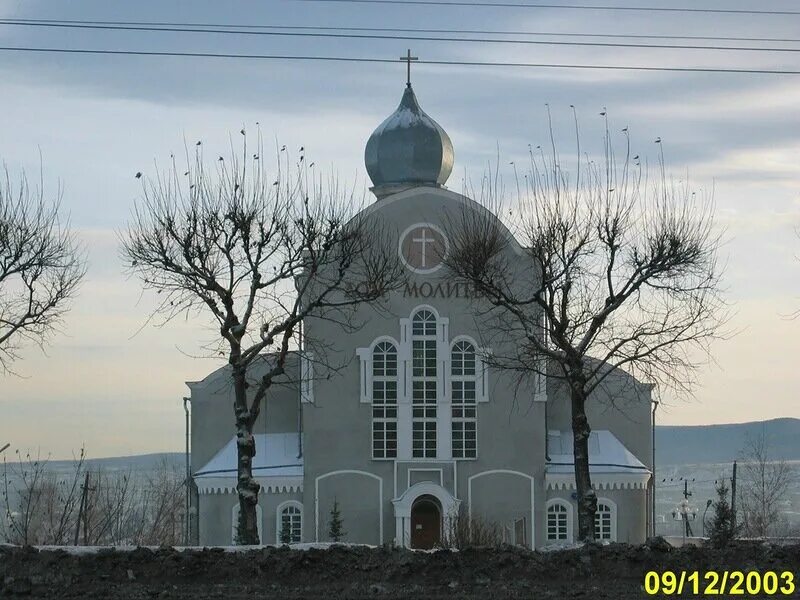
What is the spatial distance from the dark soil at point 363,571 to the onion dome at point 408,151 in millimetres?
22208

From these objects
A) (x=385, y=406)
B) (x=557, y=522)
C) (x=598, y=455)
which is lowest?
(x=557, y=522)

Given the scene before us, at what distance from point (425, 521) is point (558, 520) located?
3302 mm

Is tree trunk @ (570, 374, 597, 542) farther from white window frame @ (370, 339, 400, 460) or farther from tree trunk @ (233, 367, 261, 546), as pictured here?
white window frame @ (370, 339, 400, 460)

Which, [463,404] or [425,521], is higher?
[463,404]

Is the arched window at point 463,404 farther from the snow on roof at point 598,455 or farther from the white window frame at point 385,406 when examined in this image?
the snow on roof at point 598,455

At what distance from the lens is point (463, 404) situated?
118 feet

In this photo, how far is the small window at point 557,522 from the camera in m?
36.1

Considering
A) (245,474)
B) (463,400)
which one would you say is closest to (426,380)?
(463,400)

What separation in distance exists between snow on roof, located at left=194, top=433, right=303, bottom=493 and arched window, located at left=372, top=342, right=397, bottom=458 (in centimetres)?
215

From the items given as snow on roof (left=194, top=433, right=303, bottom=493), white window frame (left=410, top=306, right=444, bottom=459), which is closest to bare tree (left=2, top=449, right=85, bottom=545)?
snow on roof (left=194, top=433, right=303, bottom=493)

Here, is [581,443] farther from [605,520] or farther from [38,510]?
[38,510]

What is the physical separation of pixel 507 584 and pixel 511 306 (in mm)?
9820

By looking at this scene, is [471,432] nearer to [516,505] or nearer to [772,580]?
[516,505]

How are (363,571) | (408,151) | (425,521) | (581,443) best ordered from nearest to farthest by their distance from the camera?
(363,571), (581,443), (425,521), (408,151)
